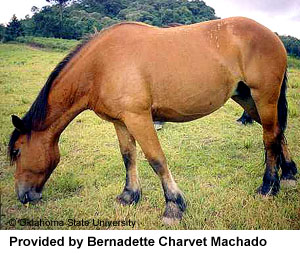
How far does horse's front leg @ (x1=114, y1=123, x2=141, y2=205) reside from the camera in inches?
142

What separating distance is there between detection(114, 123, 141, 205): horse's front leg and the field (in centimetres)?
12

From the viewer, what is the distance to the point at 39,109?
10.5 feet

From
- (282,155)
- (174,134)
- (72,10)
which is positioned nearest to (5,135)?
(72,10)

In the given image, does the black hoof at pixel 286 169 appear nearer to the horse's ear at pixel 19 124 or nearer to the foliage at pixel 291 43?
the foliage at pixel 291 43

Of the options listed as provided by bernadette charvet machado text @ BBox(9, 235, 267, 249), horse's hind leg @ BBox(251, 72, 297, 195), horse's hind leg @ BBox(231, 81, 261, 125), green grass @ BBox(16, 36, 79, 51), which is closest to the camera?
provided by bernadette charvet machado text @ BBox(9, 235, 267, 249)

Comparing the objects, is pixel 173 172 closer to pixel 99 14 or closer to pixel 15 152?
pixel 15 152

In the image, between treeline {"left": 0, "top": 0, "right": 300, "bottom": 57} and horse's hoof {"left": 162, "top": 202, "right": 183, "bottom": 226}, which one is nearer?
horse's hoof {"left": 162, "top": 202, "right": 183, "bottom": 226}

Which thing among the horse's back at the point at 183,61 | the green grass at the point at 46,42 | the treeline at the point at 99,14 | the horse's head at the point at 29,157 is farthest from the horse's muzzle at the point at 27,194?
the green grass at the point at 46,42

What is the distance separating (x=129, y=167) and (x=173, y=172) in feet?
2.98

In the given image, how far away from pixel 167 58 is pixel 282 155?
7.04ft

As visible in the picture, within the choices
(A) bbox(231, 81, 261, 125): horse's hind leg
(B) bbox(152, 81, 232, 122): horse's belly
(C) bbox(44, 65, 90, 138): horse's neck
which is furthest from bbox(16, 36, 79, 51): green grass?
(A) bbox(231, 81, 261, 125): horse's hind leg

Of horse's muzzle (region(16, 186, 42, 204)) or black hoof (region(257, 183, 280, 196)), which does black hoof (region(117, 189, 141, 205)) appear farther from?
black hoof (region(257, 183, 280, 196))

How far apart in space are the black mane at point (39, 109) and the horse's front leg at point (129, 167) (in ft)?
2.86

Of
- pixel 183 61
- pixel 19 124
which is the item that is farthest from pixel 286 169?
pixel 19 124
